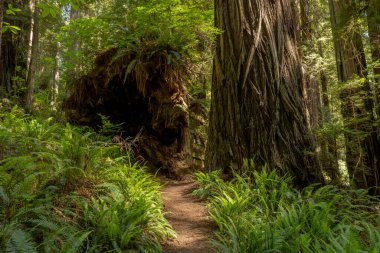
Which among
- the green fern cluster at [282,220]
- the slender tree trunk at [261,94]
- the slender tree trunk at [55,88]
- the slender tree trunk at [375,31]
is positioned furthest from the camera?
the slender tree trunk at [55,88]

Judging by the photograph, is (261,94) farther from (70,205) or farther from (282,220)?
(70,205)

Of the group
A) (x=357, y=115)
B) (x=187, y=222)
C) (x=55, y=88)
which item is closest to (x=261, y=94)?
(x=357, y=115)

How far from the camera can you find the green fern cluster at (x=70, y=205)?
9.65 ft

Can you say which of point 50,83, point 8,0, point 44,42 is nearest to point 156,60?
point 8,0

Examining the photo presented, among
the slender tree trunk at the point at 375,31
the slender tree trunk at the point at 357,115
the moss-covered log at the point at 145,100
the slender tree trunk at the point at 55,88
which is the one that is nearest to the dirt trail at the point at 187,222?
the moss-covered log at the point at 145,100

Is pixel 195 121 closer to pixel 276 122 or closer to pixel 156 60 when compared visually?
pixel 156 60

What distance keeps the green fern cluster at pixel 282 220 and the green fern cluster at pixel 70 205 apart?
911 millimetres

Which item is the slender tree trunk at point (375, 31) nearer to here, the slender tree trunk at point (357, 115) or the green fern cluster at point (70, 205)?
the slender tree trunk at point (357, 115)

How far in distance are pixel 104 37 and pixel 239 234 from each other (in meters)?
6.90

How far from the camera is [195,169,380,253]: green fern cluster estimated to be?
3238 millimetres

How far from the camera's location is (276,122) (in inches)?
Result: 237

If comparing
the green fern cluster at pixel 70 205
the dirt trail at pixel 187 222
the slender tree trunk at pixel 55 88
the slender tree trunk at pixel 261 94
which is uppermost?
the slender tree trunk at pixel 55 88

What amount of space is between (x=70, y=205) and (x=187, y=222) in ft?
5.81

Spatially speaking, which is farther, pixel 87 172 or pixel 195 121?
pixel 195 121
